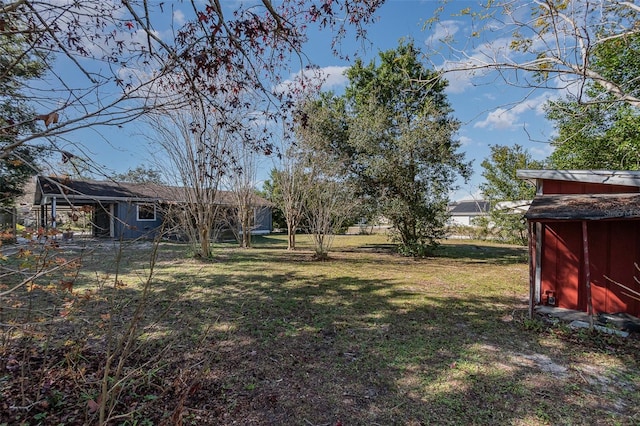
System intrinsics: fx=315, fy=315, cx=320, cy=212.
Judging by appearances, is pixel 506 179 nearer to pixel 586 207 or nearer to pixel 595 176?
pixel 595 176

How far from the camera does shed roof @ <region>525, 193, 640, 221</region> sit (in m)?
3.83

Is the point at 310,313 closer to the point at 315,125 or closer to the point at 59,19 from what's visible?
the point at 59,19

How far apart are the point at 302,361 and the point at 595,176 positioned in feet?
17.0

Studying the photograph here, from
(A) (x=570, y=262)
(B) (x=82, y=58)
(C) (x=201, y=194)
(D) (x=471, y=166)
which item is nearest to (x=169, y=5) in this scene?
(B) (x=82, y=58)

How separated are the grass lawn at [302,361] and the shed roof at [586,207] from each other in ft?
4.91

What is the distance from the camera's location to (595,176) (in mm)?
4871

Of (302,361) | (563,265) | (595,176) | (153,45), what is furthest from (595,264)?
(153,45)

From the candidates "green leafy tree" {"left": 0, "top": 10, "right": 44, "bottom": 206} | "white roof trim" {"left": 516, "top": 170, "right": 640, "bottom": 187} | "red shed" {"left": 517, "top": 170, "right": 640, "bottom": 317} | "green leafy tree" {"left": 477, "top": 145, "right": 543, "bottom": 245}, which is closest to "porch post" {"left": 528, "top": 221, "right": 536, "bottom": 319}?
"red shed" {"left": 517, "top": 170, "right": 640, "bottom": 317}

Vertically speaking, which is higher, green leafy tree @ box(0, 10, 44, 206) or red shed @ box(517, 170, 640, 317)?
green leafy tree @ box(0, 10, 44, 206)

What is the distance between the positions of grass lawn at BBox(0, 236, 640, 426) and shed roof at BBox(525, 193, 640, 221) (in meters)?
1.50

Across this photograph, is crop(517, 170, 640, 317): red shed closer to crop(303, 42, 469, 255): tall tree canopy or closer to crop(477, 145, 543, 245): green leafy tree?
crop(303, 42, 469, 255): tall tree canopy

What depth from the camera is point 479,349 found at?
3527mm

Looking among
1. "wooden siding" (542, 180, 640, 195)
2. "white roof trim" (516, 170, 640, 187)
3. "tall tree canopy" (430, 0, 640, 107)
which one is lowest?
"wooden siding" (542, 180, 640, 195)

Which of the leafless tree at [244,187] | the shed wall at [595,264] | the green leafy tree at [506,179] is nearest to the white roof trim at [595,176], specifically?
the shed wall at [595,264]
